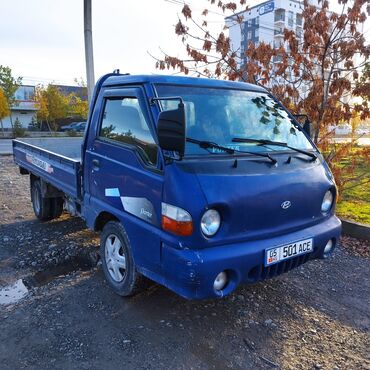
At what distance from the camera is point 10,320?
338 cm

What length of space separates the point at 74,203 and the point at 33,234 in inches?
55.8

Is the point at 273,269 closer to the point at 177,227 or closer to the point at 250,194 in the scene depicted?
the point at 250,194

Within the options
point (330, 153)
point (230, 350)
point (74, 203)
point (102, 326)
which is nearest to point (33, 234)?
point (74, 203)

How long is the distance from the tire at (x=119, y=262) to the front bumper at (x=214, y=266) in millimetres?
552

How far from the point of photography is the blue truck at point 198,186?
2.79 metres

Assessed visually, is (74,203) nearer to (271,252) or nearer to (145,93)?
(145,93)

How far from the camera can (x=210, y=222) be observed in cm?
282

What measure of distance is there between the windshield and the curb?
227 cm

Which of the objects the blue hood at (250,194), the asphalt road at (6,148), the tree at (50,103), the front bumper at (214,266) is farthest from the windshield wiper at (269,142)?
the tree at (50,103)

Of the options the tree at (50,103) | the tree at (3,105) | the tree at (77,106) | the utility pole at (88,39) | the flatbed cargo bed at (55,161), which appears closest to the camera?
the flatbed cargo bed at (55,161)

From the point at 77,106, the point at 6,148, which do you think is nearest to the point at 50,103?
the point at 77,106

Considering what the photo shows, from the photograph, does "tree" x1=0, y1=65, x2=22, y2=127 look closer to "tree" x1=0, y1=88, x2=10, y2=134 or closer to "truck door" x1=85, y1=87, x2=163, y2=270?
"tree" x1=0, y1=88, x2=10, y2=134

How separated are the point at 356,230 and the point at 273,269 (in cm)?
313

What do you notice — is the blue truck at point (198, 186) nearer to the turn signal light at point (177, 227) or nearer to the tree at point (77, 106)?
the turn signal light at point (177, 227)
